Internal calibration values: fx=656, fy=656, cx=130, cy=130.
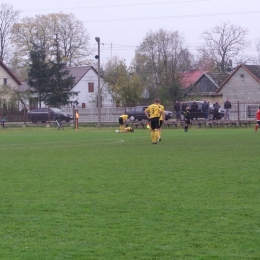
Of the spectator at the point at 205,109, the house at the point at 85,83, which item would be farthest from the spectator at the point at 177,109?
the house at the point at 85,83

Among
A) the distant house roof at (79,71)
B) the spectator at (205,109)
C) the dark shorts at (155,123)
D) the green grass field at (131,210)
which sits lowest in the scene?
the green grass field at (131,210)

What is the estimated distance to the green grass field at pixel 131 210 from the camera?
7.50 meters

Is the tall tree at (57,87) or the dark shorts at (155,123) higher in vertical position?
the tall tree at (57,87)

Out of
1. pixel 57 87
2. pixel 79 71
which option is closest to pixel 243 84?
pixel 57 87

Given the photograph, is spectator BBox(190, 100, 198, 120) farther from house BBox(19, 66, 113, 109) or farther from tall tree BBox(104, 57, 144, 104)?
house BBox(19, 66, 113, 109)

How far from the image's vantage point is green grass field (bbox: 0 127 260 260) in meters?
7.50

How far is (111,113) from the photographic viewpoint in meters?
59.8

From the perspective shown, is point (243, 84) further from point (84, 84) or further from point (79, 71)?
point (84, 84)

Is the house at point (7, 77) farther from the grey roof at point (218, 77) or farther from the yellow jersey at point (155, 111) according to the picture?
the yellow jersey at point (155, 111)

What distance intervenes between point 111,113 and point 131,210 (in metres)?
50.0

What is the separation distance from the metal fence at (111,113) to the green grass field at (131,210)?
3653cm

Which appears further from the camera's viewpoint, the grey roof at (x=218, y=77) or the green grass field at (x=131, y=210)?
the grey roof at (x=218, y=77)

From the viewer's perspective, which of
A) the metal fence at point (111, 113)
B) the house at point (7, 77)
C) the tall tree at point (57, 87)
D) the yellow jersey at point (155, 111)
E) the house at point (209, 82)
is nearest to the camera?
the yellow jersey at point (155, 111)

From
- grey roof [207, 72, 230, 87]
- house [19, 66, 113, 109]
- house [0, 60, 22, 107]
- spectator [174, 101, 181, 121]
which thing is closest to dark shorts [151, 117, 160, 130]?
spectator [174, 101, 181, 121]
